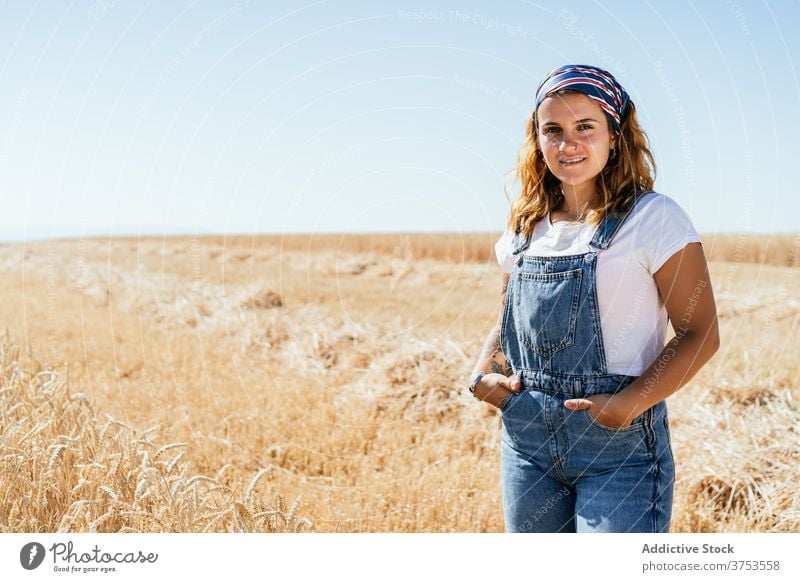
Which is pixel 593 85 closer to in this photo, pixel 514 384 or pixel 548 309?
pixel 548 309

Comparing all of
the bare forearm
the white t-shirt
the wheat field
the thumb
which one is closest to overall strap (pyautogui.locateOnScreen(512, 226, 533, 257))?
→ the white t-shirt

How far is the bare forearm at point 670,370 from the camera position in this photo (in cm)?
167

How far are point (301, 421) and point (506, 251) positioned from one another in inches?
114

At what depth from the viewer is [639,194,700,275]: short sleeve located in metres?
1.62

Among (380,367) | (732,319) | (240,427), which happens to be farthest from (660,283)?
(732,319)

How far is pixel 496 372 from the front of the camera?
6.97ft

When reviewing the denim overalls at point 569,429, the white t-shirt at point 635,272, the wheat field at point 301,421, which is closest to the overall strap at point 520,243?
the denim overalls at point 569,429

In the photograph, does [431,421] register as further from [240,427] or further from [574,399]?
[574,399]

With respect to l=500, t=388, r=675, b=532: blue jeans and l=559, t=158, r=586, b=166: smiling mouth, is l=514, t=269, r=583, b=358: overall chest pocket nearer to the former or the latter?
l=500, t=388, r=675, b=532: blue jeans

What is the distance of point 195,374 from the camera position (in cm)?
591

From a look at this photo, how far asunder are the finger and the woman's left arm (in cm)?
4


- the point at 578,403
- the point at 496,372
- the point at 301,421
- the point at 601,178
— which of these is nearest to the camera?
the point at 578,403
